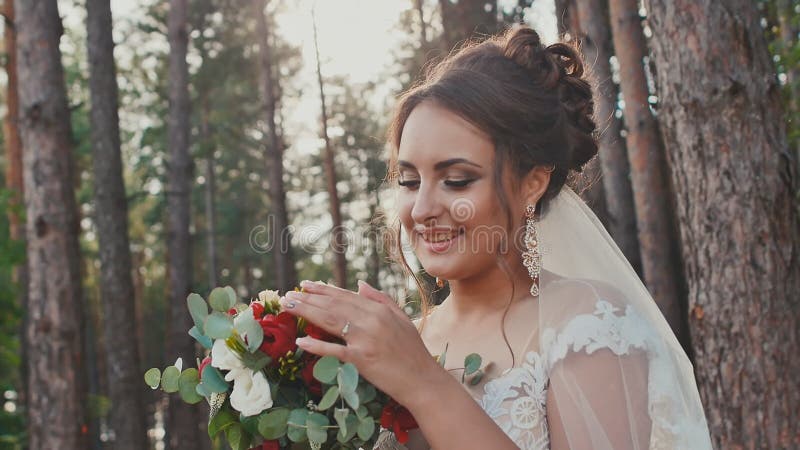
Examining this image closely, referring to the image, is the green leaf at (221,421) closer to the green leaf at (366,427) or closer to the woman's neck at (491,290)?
the green leaf at (366,427)

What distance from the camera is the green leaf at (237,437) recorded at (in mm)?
2166

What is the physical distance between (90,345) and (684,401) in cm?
3081

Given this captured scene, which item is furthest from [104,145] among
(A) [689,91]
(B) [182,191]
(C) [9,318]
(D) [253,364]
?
(D) [253,364]

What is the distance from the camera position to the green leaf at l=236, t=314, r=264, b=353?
6.68ft

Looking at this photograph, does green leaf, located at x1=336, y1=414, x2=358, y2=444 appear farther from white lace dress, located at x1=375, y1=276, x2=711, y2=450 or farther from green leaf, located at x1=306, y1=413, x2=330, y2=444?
white lace dress, located at x1=375, y1=276, x2=711, y2=450

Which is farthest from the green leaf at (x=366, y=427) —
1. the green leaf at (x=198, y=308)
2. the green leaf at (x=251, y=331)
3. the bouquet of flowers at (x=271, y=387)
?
the green leaf at (x=198, y=308)

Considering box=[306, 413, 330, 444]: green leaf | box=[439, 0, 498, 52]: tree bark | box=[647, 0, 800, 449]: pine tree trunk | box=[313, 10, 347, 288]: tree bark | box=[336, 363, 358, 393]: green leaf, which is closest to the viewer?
Answer: box=[336, 363, 358, 393]: green leaf

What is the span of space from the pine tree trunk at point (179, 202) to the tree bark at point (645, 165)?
25.0ft

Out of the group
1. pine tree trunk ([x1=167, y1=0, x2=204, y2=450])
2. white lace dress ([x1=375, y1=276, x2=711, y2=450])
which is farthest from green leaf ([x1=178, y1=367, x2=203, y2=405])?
pine tree trunk ([x1=167, y1=0, x2=204, y2=450])

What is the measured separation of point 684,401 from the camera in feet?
7.70

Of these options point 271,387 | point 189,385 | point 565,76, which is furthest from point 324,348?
point 565,76

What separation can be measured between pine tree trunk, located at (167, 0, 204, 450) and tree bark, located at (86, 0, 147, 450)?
9.38ft

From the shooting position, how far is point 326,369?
1893 millimetres

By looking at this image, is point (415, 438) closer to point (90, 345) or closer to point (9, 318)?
point (9, 318)
